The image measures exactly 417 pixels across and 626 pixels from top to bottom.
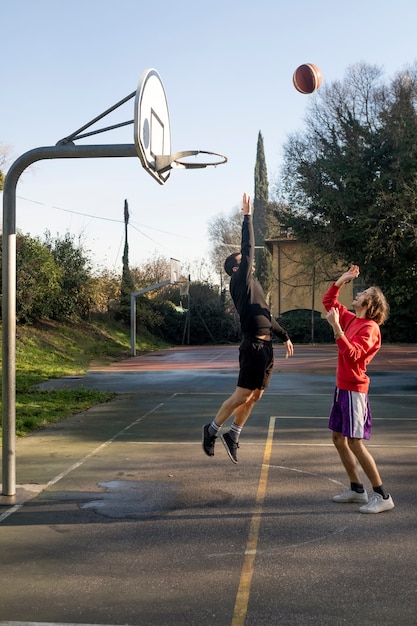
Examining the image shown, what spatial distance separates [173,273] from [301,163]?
9.41 m

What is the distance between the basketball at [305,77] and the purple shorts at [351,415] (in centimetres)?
892

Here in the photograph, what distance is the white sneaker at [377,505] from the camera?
610 cm

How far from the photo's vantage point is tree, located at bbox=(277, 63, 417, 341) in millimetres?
34938

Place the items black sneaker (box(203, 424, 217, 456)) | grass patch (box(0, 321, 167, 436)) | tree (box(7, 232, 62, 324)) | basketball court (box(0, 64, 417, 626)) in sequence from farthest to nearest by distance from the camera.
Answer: tree (box(7, 232, 62, 324)) < grass patch (box(0, 321, 167, 436)) < black sneaker (box(203, 424, 217, 456)) < basketball court (box(0, 64, 417, 626))

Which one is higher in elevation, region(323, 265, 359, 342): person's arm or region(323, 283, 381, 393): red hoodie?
region(323, 265, 359, 342): person's arm

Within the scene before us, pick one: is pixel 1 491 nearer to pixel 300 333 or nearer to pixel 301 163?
pixel 301 163

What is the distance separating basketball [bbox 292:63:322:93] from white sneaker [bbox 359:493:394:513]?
942 cm

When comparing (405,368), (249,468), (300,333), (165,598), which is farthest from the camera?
(300,333)

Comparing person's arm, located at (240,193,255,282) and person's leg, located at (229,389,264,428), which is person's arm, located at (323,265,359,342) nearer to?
person's arm, located at (240,193,255,282)

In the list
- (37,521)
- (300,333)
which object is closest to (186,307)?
(300,333)

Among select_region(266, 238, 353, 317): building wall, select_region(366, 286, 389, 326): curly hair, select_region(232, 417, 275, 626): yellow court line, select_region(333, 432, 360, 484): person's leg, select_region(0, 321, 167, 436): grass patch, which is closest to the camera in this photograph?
select_region(232, 417, 275, 626): yellow court line

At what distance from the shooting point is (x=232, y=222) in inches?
2913

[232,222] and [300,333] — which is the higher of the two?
[232,222]

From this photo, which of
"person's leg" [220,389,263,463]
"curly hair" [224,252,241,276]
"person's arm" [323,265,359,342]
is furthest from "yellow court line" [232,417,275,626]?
"curly hair" [224,252,241,276]
